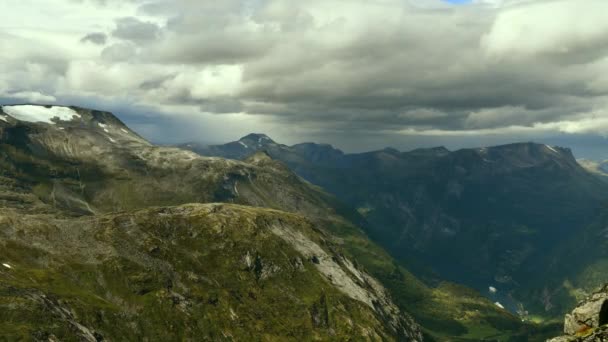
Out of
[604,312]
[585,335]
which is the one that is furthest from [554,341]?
[604,312]

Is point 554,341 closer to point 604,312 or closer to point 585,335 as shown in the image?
point 585,335

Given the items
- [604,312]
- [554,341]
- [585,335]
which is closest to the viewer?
[585,335]

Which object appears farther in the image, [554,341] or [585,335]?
[554,341]

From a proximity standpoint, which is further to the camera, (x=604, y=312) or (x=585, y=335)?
(x=604, y=312)

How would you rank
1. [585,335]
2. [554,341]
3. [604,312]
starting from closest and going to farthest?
[585,335] → [554,341] → [604,312]

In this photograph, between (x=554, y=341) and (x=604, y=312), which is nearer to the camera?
(x=554, y=341)
